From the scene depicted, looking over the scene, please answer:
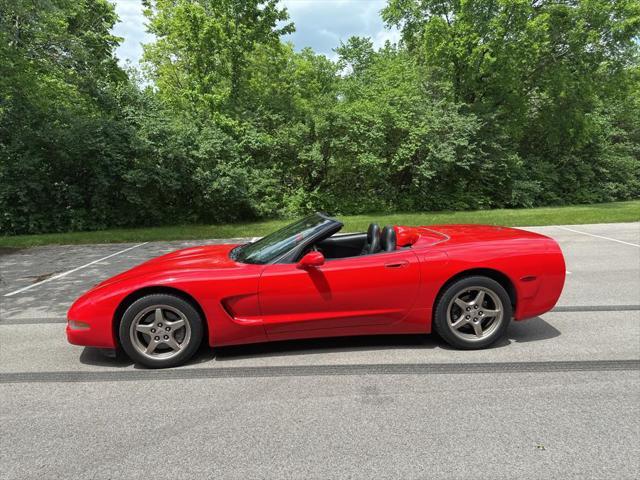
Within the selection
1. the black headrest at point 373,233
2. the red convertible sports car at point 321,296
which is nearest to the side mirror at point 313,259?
the red convertible sports car at point 321,296

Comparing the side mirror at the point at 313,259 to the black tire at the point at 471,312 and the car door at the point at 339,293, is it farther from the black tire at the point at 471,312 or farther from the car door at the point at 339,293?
the black tire at the point at 471,312

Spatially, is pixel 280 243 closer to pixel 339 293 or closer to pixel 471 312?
pixel 339 293

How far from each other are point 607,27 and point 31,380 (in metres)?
26.0

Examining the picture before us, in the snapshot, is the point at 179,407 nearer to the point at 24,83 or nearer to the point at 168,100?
the point at 24,83

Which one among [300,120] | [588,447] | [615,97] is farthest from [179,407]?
[615,97]

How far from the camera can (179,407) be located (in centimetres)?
312

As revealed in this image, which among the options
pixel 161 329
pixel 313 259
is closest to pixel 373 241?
pixel 313 259

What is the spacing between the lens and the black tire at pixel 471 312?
12.9 ft

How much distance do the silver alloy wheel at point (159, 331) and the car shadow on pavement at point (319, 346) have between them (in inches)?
7.4

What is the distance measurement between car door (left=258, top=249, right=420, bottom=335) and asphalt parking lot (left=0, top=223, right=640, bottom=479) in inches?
13.3

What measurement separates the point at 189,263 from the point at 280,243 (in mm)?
855

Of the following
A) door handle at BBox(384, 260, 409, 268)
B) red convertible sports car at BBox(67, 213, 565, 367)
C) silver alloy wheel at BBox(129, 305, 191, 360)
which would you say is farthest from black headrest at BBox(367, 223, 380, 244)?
silver alloy wheel at BBox(129, 305, 191, 360)

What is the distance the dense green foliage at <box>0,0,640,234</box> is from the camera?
15.7 metres

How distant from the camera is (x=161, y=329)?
3754 mm
